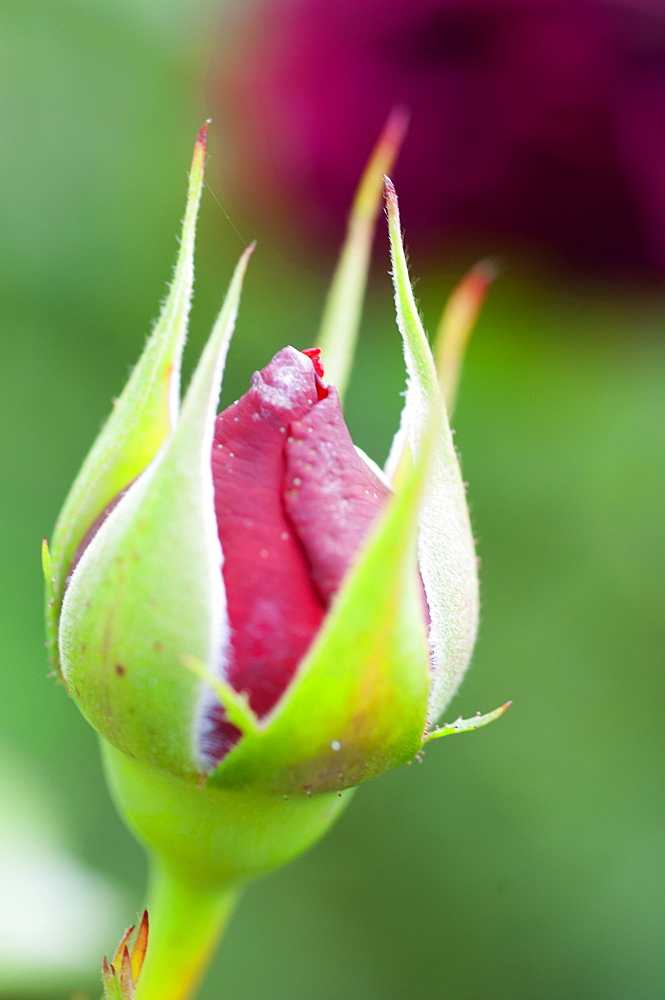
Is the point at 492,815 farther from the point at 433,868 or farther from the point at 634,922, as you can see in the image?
the point at 634,922

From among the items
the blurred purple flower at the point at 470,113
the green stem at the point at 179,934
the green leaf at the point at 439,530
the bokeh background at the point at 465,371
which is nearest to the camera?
the green leaf at the point at 439,530

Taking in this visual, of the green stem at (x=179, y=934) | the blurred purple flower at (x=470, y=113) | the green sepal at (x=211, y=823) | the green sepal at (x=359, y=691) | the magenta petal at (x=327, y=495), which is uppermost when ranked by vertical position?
the blurred purple flower at (x=470, y=113)

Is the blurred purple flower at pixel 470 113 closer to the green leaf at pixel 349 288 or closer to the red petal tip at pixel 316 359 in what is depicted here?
the green leaf at pixel 349 288

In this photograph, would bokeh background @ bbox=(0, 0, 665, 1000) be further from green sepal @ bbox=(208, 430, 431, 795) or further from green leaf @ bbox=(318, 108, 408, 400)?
green sepal @ bbox=(208, 430, 431, 795)

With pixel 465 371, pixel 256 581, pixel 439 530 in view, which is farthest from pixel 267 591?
pixel 465 371

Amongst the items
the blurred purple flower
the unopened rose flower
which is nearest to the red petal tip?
the unopened rose flower

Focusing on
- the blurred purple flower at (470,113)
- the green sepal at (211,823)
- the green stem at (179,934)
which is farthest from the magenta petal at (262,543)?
the blurred purple flower at (470,113)

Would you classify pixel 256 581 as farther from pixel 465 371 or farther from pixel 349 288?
pixel 465 371

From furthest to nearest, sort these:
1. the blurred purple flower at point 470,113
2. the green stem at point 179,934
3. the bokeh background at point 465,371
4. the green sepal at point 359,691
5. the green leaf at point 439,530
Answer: the blurred purple flower at point 470,113 → the bokeh background at point 465,371 → the green stem at point 179,934 → the green leaf at point 439,530 → the green sepal at point 359,691
